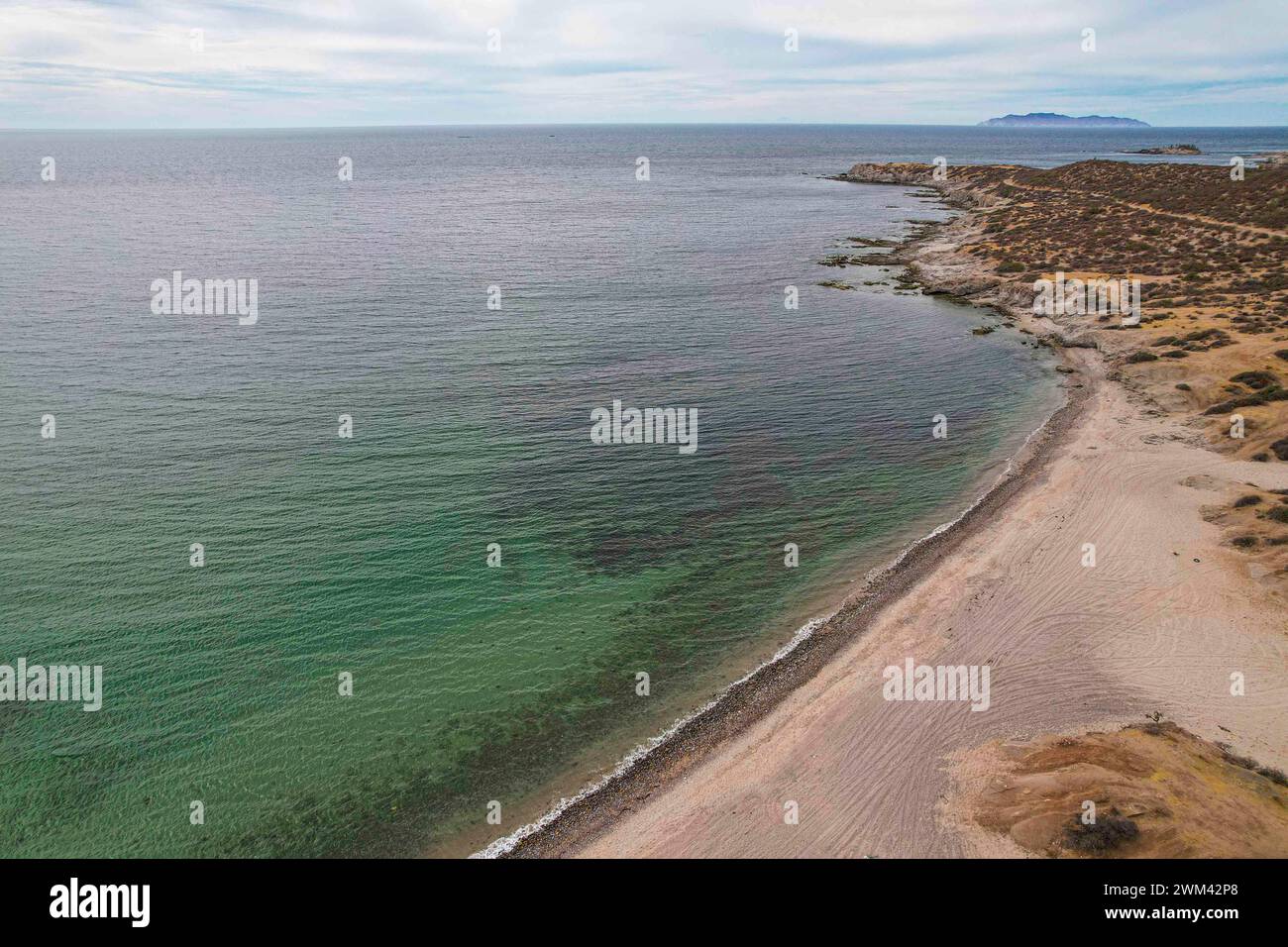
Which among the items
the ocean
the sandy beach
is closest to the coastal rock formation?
the sandy beach

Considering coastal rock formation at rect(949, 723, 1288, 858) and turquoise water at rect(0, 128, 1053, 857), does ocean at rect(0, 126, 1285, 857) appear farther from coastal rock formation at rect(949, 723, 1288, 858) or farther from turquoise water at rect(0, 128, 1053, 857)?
coastal rock formation at rect(949, 723, 1288, 858)

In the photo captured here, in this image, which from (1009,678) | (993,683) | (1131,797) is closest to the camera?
(1131,797)

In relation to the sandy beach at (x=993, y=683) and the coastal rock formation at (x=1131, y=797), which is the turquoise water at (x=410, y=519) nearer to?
the sandy beach at (x=993, y=683)

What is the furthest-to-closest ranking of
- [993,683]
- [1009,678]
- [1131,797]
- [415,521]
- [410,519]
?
[410,519]
[415,521]
[1009,678]
[993,683]
[1131,797]

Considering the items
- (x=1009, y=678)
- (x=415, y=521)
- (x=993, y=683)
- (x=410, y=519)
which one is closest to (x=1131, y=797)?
(x=993, y=683)

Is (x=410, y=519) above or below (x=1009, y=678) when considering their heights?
above

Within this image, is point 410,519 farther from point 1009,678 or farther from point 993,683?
point 1009,678

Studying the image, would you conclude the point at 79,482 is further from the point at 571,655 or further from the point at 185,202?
the point at 185,202
